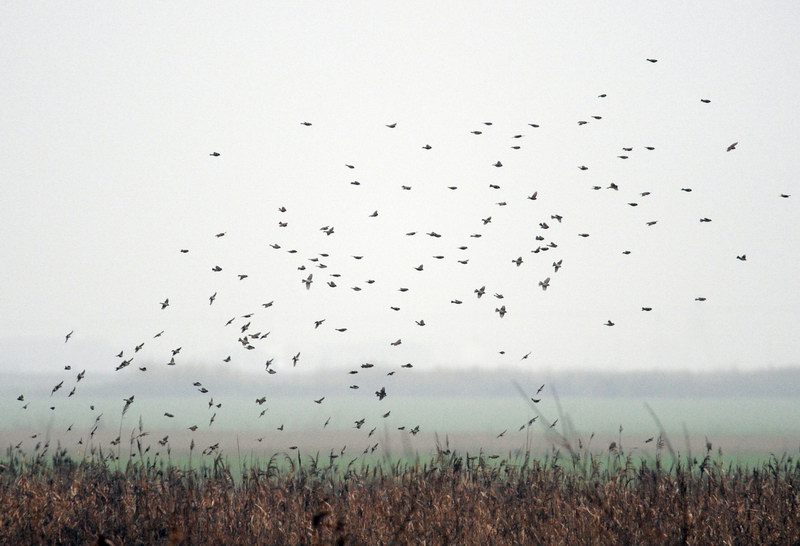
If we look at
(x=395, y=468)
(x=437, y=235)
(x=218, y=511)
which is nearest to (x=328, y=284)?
(x=437, y=235)

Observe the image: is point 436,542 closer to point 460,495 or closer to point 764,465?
point 460,495

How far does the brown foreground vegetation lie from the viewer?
11.6m

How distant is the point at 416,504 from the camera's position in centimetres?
1243

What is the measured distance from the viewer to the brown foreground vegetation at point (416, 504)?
456 inches

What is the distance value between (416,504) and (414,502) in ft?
0.87

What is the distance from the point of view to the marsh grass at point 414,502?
38.1ft

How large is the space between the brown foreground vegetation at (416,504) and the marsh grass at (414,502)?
26mm

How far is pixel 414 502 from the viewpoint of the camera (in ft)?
40.0

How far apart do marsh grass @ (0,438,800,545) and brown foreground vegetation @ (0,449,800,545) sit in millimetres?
26

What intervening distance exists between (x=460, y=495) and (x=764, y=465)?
508 cm

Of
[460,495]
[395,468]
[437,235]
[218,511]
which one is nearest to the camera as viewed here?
[218,511]

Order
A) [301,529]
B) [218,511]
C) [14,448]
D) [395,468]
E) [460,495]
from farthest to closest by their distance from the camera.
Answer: [14,448] → [395,468] → [460,495] → [218,511] → [301,529]

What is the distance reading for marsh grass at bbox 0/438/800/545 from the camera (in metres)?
11.6

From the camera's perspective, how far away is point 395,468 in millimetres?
14375
